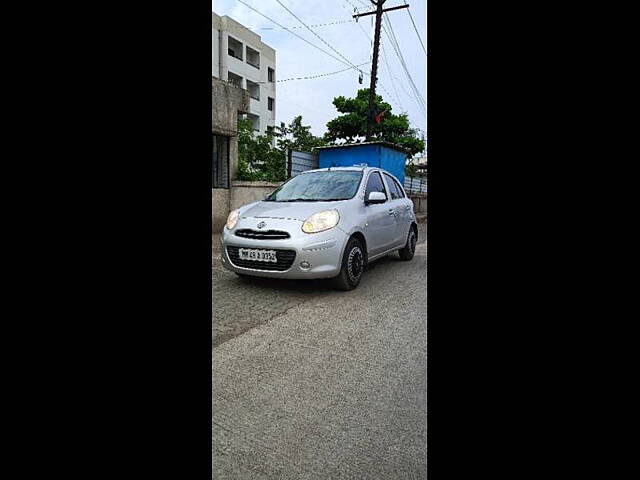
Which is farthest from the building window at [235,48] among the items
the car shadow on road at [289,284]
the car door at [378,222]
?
the car shadow on road at [289,284]

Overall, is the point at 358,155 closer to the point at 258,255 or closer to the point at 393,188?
the point at 393,188

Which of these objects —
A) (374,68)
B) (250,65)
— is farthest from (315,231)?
(250,65)

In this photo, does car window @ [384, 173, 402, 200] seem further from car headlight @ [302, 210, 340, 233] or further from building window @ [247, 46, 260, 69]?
building window @ [247, 46, 260, 69]

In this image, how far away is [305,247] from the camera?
434 centimetres

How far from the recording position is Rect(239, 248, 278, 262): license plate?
14.5ft

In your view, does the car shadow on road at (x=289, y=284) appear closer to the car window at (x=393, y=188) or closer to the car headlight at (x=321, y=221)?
the car headlight at (x=321, y=221)

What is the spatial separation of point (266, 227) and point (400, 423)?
2.73 meters

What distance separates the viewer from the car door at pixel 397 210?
5.84 m

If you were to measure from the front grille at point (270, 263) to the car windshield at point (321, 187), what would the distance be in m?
0.90

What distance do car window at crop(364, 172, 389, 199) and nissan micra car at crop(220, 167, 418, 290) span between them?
17 mm

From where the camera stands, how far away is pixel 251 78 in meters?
37.4

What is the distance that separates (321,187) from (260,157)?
8.01 m
